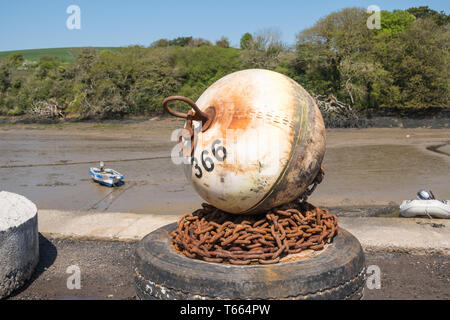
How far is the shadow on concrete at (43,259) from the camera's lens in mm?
4897

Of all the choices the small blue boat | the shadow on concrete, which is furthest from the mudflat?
the shadow on concrete

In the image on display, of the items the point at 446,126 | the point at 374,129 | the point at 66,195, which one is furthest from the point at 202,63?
the point at 66,195

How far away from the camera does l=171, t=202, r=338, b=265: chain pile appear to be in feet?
11.6

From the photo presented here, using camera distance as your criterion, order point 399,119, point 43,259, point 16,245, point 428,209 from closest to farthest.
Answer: point 16,245 → point 43,259 → point 428,209 → point 399,119

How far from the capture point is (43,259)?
18.5 ft

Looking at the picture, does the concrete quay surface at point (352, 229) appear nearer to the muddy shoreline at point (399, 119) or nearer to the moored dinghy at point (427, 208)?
the moored dinghy at point (427, 208)

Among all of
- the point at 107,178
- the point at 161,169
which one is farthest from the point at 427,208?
the point at 161,169

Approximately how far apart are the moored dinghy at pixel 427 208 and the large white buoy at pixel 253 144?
13.0 ft

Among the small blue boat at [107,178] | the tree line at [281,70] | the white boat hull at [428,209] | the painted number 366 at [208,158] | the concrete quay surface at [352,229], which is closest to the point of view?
the painted number 366 at [208,158]

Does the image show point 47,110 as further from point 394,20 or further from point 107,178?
point 394,20

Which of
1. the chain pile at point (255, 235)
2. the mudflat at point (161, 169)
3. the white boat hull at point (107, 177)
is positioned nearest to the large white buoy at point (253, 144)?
the chain pile at point (255, 235)

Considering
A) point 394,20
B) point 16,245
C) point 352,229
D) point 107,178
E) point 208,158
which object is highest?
point 394,20

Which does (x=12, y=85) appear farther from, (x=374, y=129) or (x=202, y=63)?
(x=374, y=129)

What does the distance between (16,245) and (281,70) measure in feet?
87.5
